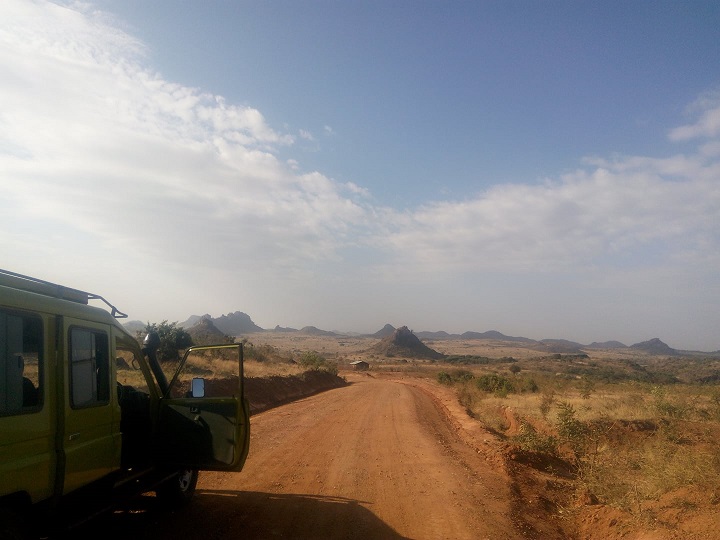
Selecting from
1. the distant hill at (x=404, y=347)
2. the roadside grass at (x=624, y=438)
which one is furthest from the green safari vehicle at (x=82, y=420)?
the distant hill at (x=404, y=347)

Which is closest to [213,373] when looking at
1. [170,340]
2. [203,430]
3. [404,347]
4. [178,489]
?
[170,340]

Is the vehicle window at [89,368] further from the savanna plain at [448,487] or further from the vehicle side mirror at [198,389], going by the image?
the savanna plain at [448,487]

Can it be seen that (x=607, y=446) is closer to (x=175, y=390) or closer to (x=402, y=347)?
(x=175, y=390)

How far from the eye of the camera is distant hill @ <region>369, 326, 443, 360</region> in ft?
365

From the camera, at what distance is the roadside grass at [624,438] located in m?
7.65

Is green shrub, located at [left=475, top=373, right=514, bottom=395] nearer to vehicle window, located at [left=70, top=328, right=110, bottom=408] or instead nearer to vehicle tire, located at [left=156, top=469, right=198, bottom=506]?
vehicle tire, located at [left=156, top=469, right=198, bottom=506]

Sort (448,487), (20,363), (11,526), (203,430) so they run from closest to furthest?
(11,526)
(20,363)
(203,430)
(448,487)

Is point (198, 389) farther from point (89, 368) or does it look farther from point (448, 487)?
A: point (448, 487)

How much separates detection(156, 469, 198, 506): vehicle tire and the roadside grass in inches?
242

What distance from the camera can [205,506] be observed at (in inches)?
288

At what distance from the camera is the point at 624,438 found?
15.4 meters

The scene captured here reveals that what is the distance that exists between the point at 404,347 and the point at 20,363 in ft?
376

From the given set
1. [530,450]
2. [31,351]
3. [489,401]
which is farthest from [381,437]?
[489,401]

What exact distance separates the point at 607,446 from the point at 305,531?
10.6m
